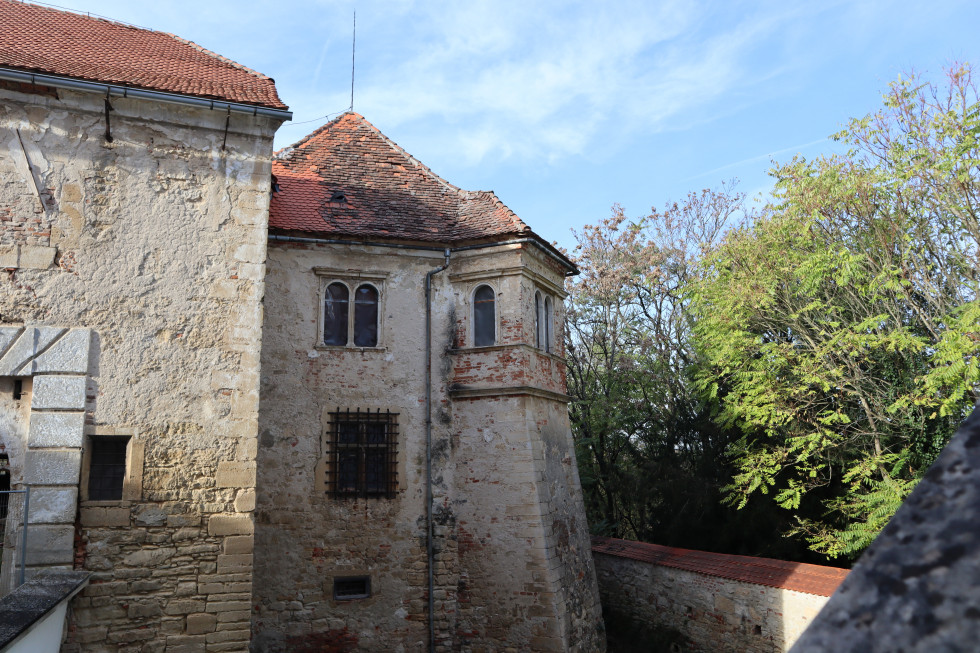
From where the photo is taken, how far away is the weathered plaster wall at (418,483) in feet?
39.6

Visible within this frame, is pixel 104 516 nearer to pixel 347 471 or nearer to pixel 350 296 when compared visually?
pixel 347 471

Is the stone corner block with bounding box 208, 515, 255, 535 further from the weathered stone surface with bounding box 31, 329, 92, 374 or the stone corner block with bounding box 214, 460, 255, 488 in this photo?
the weathered stone surface with bounding box 31, 329, 92, 374

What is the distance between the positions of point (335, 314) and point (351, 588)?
4.78 metres

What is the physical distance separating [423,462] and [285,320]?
3.50 metres

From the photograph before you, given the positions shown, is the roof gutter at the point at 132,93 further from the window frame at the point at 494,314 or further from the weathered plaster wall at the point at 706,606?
the weathered plaster wall at the point at 706,606

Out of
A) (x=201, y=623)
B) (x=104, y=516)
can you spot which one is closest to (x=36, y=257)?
(x=104, y=516)

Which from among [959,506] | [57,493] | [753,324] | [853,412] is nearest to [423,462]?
[57,493]

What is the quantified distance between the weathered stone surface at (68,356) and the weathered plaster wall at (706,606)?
34.1ft

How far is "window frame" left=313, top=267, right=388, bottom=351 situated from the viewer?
13.0 m

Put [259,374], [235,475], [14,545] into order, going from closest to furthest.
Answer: [14,545] < [235,475] < [259,374]

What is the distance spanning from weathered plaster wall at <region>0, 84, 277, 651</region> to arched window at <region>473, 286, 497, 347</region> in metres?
4.83

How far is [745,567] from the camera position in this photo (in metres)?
12.8

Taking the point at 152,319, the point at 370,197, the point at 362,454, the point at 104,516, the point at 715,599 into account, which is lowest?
the point at 715,599

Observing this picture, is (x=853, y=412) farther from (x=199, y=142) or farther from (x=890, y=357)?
(x=199, y=142)
